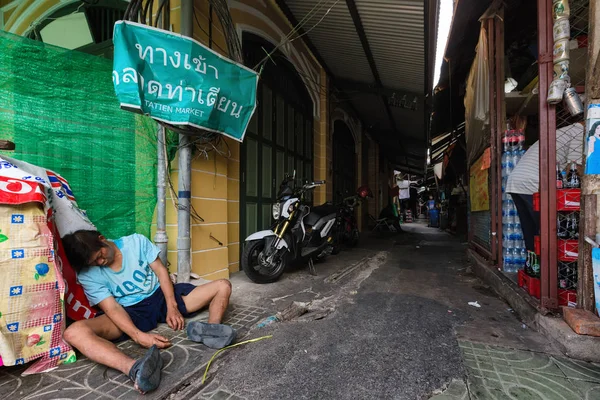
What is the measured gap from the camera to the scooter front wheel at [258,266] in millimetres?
3352

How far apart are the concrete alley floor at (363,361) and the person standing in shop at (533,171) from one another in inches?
33.5

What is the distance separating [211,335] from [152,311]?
0.55 metres

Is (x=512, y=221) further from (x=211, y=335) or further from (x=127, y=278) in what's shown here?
(x=127, y=278)

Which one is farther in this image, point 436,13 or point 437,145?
point 437,145

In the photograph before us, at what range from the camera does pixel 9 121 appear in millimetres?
2086

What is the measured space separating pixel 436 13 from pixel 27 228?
4.74m

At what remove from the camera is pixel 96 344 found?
5.41 feet

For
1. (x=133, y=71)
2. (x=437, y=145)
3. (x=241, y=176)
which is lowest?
(x=241, y=176)

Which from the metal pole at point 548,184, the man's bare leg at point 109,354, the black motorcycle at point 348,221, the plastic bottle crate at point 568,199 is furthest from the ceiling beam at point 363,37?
the man's bare leg at point 109,354

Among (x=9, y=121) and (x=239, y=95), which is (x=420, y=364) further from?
(x=9, y=121)

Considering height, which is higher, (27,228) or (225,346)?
(27,228)

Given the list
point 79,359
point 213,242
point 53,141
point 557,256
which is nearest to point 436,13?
point 557,256

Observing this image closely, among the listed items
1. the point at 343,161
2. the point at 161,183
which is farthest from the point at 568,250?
the point at 343,161

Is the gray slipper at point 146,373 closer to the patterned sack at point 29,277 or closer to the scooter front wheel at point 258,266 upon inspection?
the patterned sack at point 29,277
